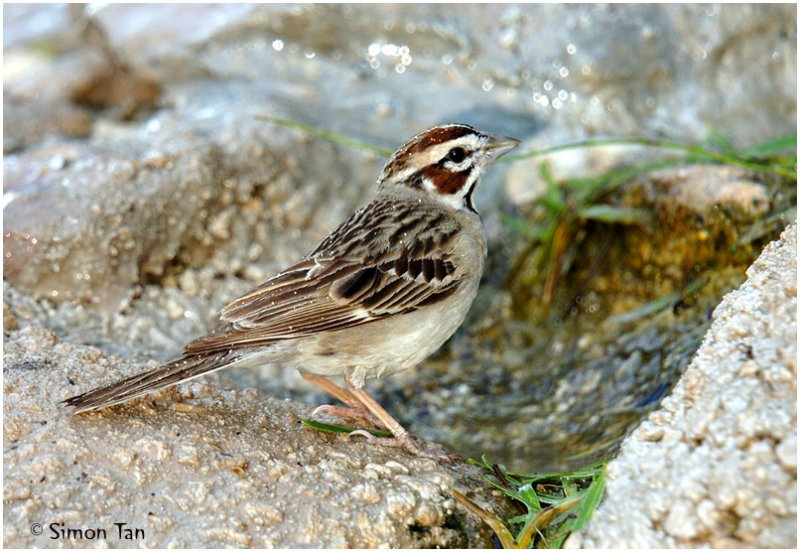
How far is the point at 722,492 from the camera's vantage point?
3088 mm

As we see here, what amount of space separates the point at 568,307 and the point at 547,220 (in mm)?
672

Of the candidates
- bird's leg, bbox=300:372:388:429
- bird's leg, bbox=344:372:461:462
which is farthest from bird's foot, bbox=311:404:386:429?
bird's leg, bbox=344:372:461:462

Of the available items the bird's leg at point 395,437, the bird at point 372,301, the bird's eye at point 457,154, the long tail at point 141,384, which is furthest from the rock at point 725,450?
the bird's eye at point 457,154

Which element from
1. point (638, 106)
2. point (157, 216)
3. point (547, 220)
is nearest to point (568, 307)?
point (547, 220)

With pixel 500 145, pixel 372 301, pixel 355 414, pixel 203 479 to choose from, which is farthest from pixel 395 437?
pixel 500 145

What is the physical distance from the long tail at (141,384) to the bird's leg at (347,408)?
777 millimetres

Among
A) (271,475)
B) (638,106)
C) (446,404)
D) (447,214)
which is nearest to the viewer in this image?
(271,475)

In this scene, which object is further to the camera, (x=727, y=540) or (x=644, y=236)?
(x=644, y=236)

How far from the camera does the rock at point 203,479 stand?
3.56m

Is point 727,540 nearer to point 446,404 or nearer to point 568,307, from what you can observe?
point 446,404

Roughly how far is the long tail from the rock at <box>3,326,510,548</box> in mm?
102

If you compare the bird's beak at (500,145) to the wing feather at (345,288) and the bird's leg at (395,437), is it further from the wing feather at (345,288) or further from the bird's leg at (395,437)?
the bird's leg at (395,437)

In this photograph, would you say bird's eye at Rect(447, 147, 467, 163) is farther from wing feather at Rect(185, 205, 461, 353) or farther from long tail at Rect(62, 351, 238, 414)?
long tail at Rect(62, 351, 238, 414)

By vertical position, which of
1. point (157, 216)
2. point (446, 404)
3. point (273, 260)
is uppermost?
point (157, 216)
